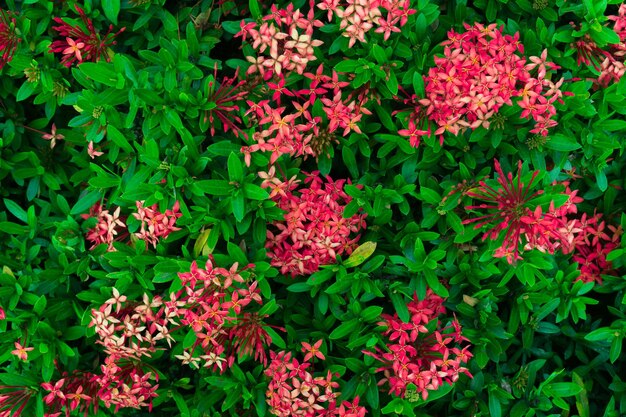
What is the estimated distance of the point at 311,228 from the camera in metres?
2.42

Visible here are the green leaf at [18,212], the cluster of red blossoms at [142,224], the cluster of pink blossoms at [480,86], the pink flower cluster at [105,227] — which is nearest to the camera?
the cluster of pink blossoms at [480,86]

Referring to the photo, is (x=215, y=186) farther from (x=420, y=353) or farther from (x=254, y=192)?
(x=420, y=353)

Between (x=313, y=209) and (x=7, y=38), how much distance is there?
4.93 feet

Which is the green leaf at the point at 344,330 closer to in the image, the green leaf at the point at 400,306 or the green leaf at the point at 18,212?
the green leaf at the point at 400,306

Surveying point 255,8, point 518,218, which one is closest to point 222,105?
point 255,8

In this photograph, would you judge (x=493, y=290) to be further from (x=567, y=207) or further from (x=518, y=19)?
(x=518, y=19)

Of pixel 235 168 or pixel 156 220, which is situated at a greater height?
pixel 235 168

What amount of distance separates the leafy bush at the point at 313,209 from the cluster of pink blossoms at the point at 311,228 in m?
0.01

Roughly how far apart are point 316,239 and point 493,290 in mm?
807

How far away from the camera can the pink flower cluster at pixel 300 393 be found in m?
2.35

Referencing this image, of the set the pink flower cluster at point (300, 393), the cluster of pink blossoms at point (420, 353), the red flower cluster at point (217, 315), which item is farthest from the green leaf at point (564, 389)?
the red flower cluster at point (217, 315)

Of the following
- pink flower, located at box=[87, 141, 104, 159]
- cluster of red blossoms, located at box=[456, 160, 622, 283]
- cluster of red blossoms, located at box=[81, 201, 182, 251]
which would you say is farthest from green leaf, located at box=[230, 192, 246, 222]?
cluster of red blossoms, located at box=[456, 160, 622, 283]

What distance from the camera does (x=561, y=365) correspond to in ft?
9.25

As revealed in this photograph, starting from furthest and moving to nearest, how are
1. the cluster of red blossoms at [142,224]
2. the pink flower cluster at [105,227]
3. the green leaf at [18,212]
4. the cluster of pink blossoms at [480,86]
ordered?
the green leaf at [18,212]
the pink flower cluster at [105,227]
the cluster of red blossoms at [142,224]
the cluster of pink blossoms at [480,86]
